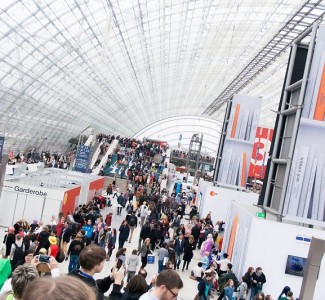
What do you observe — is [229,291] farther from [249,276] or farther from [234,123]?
[234,123]

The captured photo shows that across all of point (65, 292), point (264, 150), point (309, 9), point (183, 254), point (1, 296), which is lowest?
point (183, 254)

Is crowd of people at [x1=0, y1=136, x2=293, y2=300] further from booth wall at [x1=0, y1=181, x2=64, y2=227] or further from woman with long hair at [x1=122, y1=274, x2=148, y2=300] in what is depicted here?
booth wall at [x1=0, y1=181, x2=64, y2=227]

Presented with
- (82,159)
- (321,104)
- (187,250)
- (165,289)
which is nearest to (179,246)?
(187,250)

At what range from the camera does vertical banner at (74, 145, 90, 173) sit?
35906 millimetres

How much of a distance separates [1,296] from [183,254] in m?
15.8

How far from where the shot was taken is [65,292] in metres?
2.03

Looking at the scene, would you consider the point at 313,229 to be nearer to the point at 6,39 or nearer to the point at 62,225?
the point at 62,225

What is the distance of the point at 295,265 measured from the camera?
55.9ft

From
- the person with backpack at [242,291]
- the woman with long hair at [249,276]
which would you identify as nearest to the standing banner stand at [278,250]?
the woman with long hair at [249,276]

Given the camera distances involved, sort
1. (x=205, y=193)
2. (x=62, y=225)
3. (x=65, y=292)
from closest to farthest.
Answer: (x=65, y=292)
(x=62, y=225)
(x=205, y=193)

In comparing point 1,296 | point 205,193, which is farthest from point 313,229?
Answer: point 205,193

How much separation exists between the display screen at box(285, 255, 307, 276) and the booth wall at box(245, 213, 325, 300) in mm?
98

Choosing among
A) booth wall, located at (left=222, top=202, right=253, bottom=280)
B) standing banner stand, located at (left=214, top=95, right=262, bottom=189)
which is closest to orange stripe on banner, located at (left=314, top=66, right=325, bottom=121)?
booth wall, located at (left=222, top=202, right=253, bottom=280)

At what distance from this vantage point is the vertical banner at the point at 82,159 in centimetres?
3591
